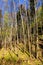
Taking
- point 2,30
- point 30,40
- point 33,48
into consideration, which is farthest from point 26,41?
point 2,30

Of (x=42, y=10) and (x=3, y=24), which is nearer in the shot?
(x=42, y=10)

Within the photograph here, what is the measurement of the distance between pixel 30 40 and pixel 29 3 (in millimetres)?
4888

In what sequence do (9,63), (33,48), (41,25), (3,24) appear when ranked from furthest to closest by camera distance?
(3,24)
(41,25)
(33,48)
(9,63)

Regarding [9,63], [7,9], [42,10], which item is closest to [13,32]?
[7,9]

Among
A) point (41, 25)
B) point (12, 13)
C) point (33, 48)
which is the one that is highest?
point (12, 13)

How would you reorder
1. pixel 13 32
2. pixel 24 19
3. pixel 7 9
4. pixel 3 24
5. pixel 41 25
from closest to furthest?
pixel 24 19 < pixel 41 25 < pixel 7 9 < pixel 13 32 < pixel 3 24

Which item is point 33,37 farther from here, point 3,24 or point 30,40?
point 3,24

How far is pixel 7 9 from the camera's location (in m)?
29.8

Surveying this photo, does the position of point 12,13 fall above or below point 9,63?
above

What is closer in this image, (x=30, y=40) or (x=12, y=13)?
(x=30, y=40)

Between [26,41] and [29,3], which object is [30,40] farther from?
[29,3]

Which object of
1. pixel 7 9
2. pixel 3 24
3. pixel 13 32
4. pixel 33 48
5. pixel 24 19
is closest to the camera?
pixel 33 48

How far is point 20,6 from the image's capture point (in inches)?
1073

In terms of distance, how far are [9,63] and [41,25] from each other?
1327 cm
